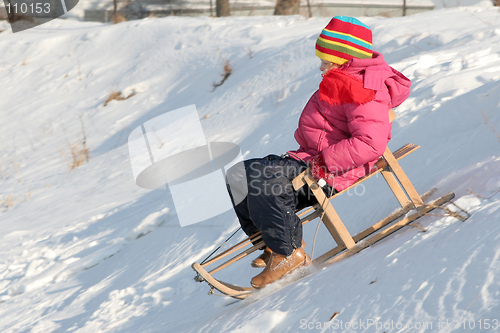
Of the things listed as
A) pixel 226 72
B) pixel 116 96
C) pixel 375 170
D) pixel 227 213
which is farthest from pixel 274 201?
pixel 116 96

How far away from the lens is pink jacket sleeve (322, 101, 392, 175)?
198cm

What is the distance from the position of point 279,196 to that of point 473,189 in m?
0.88

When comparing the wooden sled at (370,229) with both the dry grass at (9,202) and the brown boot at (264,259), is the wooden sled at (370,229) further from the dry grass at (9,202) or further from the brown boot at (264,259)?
the dry grass at (9,202)

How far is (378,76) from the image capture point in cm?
206

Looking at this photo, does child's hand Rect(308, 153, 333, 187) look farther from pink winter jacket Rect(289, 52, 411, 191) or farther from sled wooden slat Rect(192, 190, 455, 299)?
sled wooden slat Rect(192, 190, 455, 299)

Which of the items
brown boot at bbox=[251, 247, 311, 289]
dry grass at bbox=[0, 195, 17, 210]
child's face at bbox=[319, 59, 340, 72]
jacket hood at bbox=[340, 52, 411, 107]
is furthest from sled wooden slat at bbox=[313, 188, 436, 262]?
dry grass at bbox=[0, 195, 17, 210]

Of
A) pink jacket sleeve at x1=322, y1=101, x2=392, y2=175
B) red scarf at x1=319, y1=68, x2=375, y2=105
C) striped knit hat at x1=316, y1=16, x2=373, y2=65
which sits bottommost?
→ pink jacket sleeve at x1=322, y1=101, x2=392, y2=175

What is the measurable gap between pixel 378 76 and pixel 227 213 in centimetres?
173

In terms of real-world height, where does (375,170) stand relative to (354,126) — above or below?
below

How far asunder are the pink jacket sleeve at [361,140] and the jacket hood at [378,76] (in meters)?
0.10

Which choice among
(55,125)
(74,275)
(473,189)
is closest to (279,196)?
(473,189)

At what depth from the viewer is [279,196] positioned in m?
2.05

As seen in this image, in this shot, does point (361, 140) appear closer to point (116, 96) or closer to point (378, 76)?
point (378, 76)

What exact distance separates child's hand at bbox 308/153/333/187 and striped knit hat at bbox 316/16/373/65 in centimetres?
48
